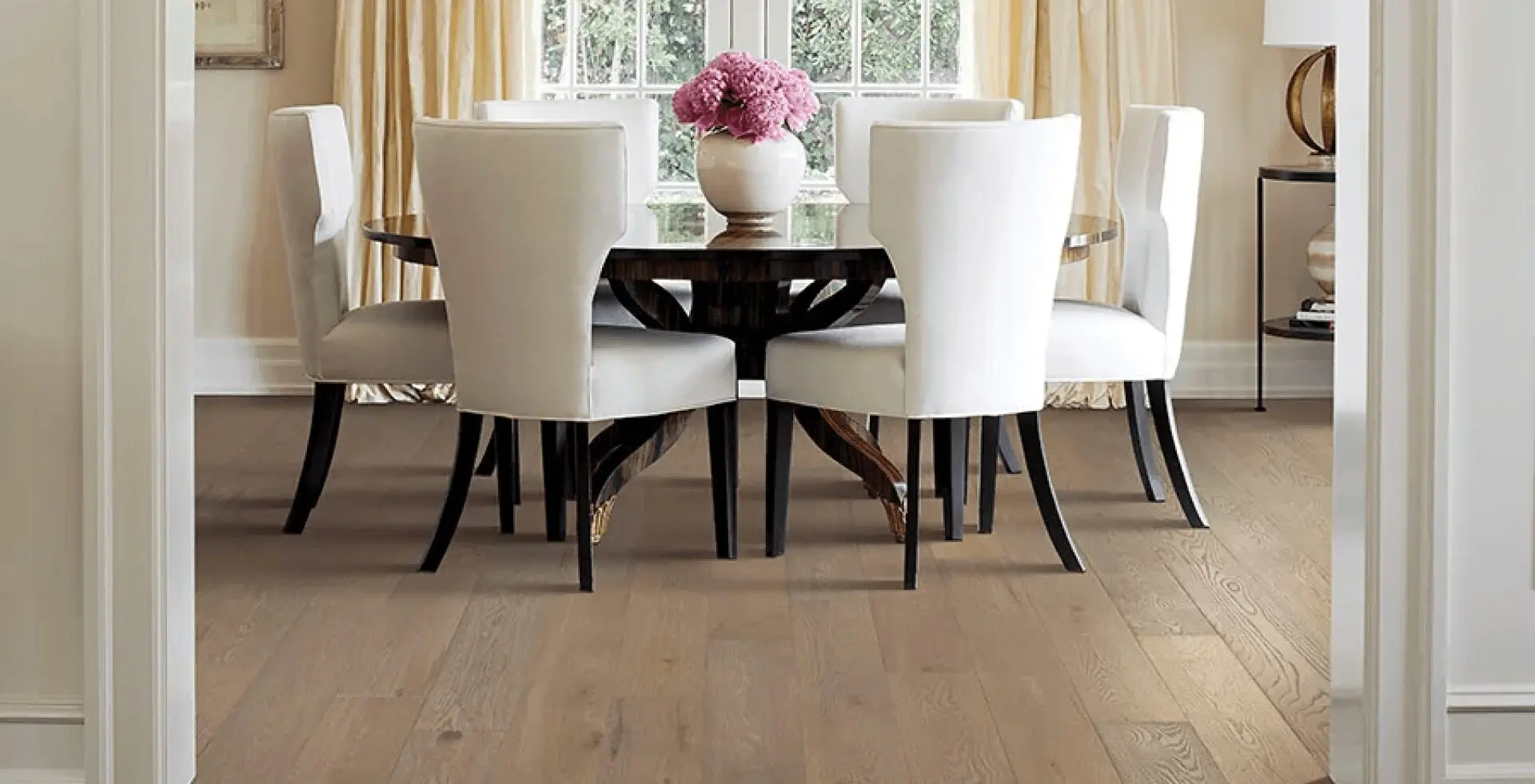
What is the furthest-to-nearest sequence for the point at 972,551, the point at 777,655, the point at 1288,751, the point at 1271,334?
the point at 1271,334, the point at 972,551, the point at 777,655, the point at 1288,751

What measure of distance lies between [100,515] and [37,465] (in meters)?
0.12

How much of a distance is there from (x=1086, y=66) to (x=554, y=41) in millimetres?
1751

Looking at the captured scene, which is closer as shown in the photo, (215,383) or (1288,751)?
(1288,751)

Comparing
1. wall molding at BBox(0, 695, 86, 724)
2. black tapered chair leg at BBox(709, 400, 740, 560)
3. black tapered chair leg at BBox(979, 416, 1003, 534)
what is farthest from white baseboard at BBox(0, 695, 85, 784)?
black tapered chair leg at BBox(979, 416, 1003, 534)

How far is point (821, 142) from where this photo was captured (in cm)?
660

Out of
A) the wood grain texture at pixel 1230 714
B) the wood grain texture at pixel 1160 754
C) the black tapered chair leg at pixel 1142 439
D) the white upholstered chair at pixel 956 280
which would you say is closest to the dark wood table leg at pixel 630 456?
the white upholstered chair at pixel 956 280

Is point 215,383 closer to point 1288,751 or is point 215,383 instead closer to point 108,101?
→ point 108,101

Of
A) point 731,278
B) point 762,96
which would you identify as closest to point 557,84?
point 762,96

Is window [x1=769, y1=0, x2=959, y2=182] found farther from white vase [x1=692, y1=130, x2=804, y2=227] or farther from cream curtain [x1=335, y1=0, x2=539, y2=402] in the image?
white vase [x1=692, y1=130, x2=804, y2=227]

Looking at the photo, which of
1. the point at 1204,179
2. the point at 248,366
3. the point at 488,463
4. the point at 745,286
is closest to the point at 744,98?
the point at 745,286

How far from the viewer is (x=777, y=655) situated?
351 centimetres

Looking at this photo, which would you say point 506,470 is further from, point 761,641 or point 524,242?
point 761,641

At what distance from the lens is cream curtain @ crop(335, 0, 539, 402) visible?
6246 mm

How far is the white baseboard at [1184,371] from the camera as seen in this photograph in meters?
6.49
